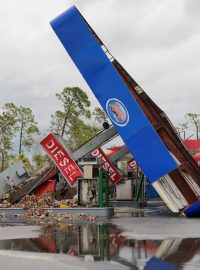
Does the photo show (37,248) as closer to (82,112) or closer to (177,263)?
(177,263)

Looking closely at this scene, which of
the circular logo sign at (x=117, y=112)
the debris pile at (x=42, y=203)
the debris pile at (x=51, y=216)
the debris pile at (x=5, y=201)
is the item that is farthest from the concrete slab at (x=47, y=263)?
the debris pile at (x=5, y=201)

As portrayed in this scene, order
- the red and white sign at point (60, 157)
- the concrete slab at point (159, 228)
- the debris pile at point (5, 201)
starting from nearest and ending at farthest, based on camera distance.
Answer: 1. the concrete slab at point (159, 228)
2. the red and white sign at point (60, 157)
3. the debris pile at point (5, 201)

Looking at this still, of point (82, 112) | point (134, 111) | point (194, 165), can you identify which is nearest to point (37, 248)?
point (134, 111)

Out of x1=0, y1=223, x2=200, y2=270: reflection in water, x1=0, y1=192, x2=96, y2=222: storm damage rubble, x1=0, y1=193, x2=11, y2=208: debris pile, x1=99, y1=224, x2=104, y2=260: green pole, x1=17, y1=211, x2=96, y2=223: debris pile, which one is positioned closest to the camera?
x1=0, y1=223, x2=200, y2=270: reflection in water

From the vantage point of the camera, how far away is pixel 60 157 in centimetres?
1878

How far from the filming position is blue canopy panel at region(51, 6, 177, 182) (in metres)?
16.5

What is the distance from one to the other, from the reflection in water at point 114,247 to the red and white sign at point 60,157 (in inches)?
252

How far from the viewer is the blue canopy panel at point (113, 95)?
16.5 meters

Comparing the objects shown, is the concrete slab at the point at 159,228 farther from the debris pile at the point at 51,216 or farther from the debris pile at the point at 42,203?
the debris pile at the point at 42,203

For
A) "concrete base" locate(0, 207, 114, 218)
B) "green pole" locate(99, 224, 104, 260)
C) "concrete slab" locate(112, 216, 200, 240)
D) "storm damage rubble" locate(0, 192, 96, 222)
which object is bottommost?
"concrete slab" locate(112, 216, 200, 240)

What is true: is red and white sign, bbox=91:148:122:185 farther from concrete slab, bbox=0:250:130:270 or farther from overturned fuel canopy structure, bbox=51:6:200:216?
concrete slab, bbox=0:250:130:270

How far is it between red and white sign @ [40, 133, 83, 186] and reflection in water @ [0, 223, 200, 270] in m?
6.41

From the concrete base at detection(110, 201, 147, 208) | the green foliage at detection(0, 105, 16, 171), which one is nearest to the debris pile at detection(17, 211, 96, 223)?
the concrete base at detection(110, 201, 147, 208)

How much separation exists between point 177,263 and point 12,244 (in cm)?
408
